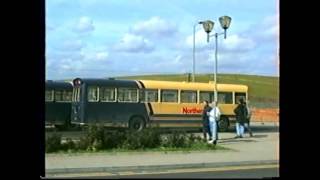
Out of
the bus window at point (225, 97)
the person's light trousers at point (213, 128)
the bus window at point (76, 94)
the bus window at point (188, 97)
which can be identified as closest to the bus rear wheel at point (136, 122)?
the bus window at point (188, 97)

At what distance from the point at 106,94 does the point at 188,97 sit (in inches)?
166

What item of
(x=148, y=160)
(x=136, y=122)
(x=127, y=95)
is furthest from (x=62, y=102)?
(x=148, y=160)

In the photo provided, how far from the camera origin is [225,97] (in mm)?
28000

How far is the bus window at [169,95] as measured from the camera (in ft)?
85.2

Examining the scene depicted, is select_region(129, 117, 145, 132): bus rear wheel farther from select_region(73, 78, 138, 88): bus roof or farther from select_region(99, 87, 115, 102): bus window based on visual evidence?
select_region(73, 78, 138, 88): bus roof

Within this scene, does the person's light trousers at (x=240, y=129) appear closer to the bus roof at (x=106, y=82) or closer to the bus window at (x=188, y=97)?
the bus window at (x=188, y=97)

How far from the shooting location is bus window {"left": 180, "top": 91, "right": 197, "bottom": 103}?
86.9 ft

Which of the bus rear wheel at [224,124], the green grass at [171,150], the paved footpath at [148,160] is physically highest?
the bus rear wheel at [224,124]

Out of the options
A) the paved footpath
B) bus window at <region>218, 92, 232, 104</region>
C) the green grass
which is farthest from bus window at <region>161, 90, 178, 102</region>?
the paved footpath

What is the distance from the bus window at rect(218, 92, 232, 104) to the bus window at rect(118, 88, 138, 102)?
4800 millimetres

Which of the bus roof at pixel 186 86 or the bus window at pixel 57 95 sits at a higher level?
the bus roof at pixel 186 86
